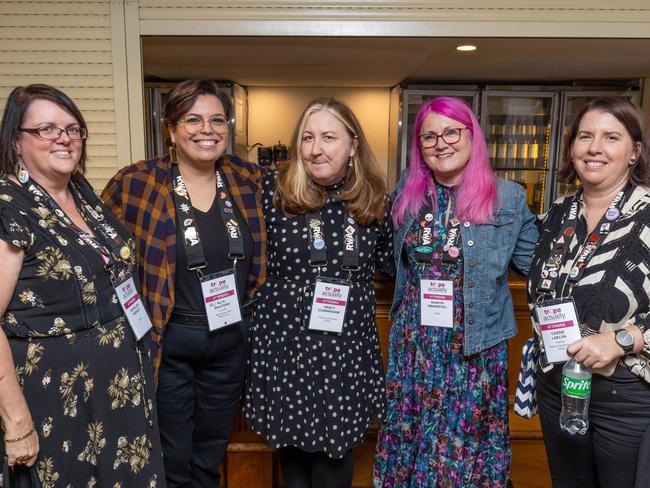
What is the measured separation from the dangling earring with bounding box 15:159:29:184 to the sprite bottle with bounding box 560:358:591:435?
1.49 meters

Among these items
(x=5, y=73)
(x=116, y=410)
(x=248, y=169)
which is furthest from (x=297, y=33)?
(x=116, y=410)

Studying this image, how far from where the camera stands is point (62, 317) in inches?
50.3

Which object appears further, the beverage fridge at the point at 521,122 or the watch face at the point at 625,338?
the beverage fridge at the point at 521,122

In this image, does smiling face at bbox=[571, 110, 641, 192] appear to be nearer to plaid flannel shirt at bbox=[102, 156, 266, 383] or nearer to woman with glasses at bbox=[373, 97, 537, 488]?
woman with glasses at bbox=[373, 97, 537, 488]

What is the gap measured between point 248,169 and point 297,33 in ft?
3.29

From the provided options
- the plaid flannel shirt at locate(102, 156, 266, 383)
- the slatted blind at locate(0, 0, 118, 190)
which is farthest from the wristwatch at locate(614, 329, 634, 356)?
the slatted blind at locate(0, 0, 118, 190)

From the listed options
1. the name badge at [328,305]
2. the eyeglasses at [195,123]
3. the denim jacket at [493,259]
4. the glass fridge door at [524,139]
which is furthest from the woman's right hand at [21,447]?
the glass fridge door at [524,139]

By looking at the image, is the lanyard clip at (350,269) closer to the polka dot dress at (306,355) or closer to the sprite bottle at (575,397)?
the polka dot dress at (306,355)

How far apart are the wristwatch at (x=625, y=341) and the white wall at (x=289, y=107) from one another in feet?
15.0

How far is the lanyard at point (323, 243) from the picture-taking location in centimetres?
160

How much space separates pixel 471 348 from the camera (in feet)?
5.28

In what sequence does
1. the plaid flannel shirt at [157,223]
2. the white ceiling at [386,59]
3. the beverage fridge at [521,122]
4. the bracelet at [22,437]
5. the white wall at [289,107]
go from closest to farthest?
the bracelet at [22,437] → the plaid flannel shirt at [157,223] → the white ceiling at [386,59] → the beverage fridge at [521,122] → the white wall at [289,107]

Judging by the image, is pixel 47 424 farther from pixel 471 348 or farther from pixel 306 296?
pixel 471 348

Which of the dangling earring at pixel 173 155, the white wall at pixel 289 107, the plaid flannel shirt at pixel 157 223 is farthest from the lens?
the white wall at pixel 289 107
